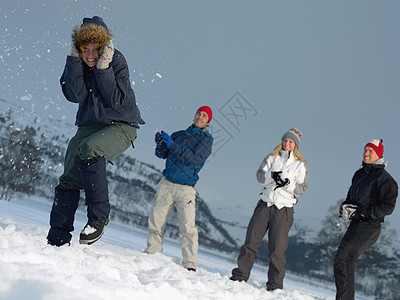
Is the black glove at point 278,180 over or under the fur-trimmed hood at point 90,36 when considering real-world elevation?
under

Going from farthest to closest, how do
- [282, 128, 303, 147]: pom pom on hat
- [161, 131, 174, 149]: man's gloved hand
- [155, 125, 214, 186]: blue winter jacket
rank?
[282, 128, 303, 147]: pom pom on hat
[155, 125, 214, 186]: blue winter jacket
[161, 131, 174, 149]: man's gloved hand

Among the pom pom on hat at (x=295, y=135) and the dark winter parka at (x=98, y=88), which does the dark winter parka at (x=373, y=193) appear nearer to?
the pom pom on hat at (x=295, y=135)

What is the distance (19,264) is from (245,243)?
3189mm

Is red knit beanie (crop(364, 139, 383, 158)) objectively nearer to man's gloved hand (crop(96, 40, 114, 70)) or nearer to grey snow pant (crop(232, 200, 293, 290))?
grey snow pant (crop(232, 200, 293, 290))

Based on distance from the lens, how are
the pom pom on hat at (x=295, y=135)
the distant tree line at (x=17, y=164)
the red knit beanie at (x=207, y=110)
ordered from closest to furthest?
1. the pom pom on hat at (x=295, y=135)
2. the red knit beanie at (x=207, y=110)
3. the distant tree line at (x=17, y=164)

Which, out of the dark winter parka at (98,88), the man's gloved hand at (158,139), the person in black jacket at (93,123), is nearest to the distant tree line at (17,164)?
the man's gloved hand at (158,139)

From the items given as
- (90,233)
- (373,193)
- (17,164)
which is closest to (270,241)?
(373,193)

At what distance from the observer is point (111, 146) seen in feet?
10.6

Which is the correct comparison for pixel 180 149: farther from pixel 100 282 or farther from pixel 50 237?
pixel 100 282

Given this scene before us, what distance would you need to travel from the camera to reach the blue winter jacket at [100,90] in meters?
3.18

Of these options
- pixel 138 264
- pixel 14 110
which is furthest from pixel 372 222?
pixel 14 110

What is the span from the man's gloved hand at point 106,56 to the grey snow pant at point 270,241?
107 inches

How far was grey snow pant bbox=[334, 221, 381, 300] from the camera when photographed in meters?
4.59

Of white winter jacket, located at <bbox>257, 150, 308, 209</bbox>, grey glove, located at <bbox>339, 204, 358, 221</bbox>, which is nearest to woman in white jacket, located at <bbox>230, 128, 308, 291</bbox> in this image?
white winter jacket, located at <bbox>257, 150, 308, 209</bbox>
